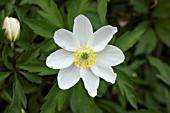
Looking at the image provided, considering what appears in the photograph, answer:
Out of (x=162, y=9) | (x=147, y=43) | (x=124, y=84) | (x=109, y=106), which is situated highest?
(x=124, y=84)

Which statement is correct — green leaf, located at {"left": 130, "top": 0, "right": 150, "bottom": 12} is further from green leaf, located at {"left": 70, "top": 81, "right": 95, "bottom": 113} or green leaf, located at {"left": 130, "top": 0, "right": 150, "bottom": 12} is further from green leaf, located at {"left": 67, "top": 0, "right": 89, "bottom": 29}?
green leaf, located at {"left": 70, "top": 81, "right": 95, "bottom": 113}

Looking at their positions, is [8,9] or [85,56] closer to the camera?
[85,56]

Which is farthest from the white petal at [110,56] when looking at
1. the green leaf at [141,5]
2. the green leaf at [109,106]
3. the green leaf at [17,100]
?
the green leaf at [141,5]

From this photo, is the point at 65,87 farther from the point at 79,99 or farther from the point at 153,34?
the point at 153,34

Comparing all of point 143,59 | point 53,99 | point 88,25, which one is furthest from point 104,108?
point 88,25

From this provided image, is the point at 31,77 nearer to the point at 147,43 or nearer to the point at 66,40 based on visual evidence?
the point at 66,40

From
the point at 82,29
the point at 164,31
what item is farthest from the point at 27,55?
the point at 164,31
